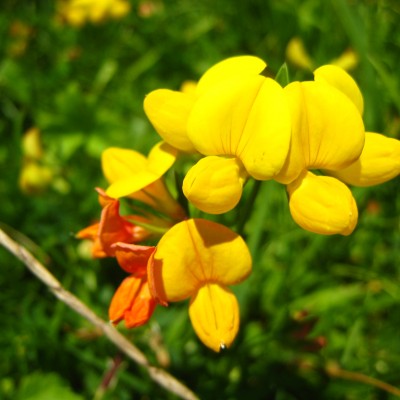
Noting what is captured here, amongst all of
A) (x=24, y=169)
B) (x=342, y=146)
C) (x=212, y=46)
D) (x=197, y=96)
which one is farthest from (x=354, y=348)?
(x=212, y=46)

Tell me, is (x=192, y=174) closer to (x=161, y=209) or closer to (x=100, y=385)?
(x=161, y=209)

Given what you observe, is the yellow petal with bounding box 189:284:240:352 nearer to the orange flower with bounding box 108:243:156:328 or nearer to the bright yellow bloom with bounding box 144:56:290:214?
the orange flower with bounding box 108:243:156:328

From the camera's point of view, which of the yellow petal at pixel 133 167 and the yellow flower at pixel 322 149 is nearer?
the yellow flower at pixel 322 149

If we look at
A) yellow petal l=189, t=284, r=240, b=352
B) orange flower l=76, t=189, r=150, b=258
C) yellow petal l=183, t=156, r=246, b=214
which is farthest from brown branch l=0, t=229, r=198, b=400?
yellow petal l=183, t=156, r=246, b=214

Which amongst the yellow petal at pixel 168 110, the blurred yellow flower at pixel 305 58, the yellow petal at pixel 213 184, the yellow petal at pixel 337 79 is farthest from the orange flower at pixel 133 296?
the blurred yellow flower at pixel 305 58

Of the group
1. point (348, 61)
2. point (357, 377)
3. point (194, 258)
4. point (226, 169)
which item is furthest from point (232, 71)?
point (348, 61)

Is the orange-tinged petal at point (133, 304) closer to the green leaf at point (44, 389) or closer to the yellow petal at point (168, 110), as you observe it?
the yellow petal at point (168, 110)
